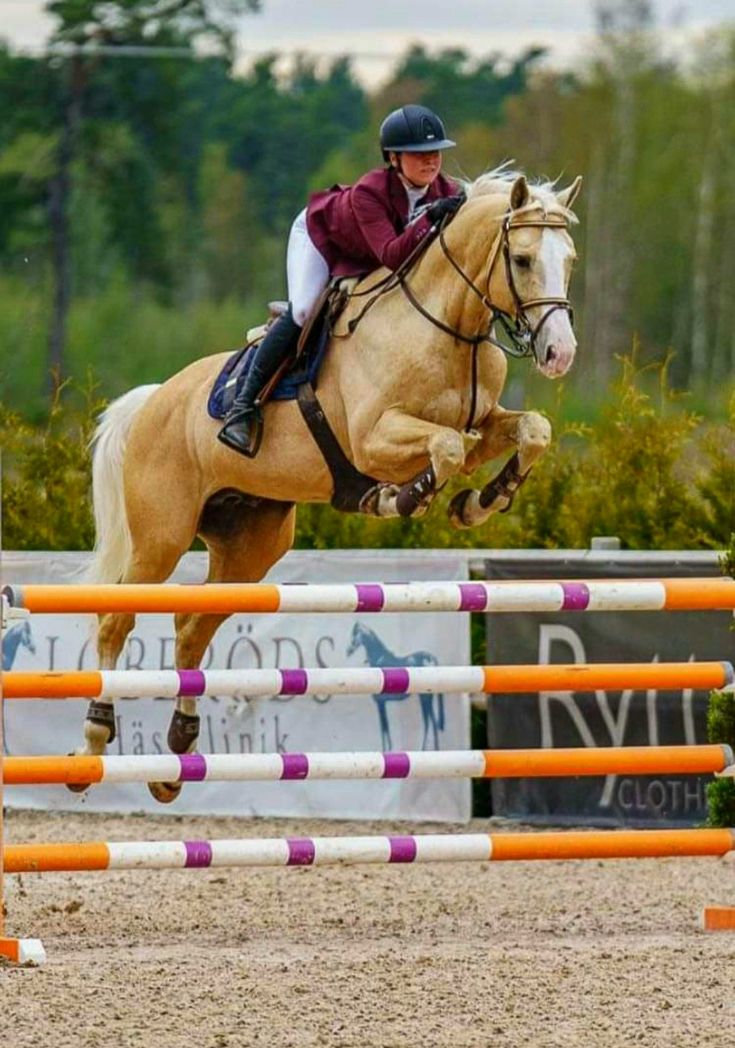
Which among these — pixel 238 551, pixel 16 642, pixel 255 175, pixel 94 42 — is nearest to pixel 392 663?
pixel 238 551

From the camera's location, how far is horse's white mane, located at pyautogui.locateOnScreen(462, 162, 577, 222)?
5.79 meters

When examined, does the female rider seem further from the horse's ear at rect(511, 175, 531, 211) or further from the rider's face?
the horse's ear at rect(511, 175, 531, 211)

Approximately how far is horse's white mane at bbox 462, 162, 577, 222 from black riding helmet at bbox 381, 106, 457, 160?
Result: 226mm

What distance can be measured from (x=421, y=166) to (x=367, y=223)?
250 millimetres

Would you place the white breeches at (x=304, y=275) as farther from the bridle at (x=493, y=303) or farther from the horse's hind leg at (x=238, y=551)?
the horse's hind leg at (x=238, y=551)

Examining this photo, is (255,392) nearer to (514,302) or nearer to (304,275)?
(304,275)

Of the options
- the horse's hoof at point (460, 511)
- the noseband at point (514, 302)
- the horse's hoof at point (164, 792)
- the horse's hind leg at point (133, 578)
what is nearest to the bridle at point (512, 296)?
the noseband at point (514, 302)

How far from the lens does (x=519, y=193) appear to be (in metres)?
5.81

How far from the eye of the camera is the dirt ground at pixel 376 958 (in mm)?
4250

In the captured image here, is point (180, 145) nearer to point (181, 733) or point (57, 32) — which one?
point (57, 32)

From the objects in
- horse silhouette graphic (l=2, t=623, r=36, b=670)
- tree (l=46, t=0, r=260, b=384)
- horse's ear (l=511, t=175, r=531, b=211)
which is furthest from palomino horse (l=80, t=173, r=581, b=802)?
tree (l=46, t=0, r=260, b=384)

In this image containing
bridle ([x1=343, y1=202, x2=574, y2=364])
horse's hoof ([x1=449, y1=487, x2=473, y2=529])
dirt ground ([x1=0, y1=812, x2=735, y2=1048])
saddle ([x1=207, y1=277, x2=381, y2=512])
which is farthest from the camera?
saddle ([x1=207, y1=277, x2=381, y2=512])

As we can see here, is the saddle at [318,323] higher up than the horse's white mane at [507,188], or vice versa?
the horse's white mane at [507,188]

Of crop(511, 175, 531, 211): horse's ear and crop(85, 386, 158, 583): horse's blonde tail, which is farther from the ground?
crop(511, 175, 531, 211): horse's ear
